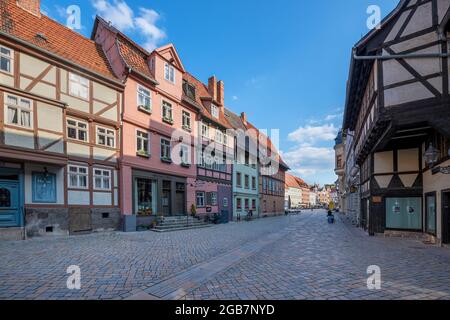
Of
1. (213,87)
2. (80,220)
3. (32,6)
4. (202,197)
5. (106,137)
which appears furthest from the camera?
(213,87)

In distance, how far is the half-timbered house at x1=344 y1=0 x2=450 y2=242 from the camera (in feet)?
29.0

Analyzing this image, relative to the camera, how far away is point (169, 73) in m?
19.1

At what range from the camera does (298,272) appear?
6172mm

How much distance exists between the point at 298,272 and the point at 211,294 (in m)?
2.43

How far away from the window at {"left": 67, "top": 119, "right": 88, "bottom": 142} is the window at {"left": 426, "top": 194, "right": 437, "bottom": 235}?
16631 mm

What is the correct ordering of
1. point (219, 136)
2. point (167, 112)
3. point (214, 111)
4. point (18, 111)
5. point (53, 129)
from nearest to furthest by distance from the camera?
point (18, 111) < point (53, 129) < point (167, 112) < point (219, 136) < point (214, 111)

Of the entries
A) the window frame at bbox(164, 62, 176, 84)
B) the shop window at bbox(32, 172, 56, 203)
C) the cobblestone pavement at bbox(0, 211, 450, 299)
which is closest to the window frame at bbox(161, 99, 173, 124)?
the window frame at bbox(164, 62, 176, 84)

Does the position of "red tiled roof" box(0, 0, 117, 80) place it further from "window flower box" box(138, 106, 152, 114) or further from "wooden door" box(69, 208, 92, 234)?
"wooden door" box(69, 208, 92, 234)

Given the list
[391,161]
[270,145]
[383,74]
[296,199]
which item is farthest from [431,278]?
[296,199]

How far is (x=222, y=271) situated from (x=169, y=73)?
1608cm

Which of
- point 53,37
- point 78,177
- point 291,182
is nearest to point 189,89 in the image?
point 53,37

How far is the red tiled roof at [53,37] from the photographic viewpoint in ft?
39.6

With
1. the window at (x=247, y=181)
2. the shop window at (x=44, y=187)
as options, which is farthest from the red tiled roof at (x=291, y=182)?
the shop window at (x=44, y=187)

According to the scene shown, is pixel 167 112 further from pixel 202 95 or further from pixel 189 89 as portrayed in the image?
pixel 202 95
